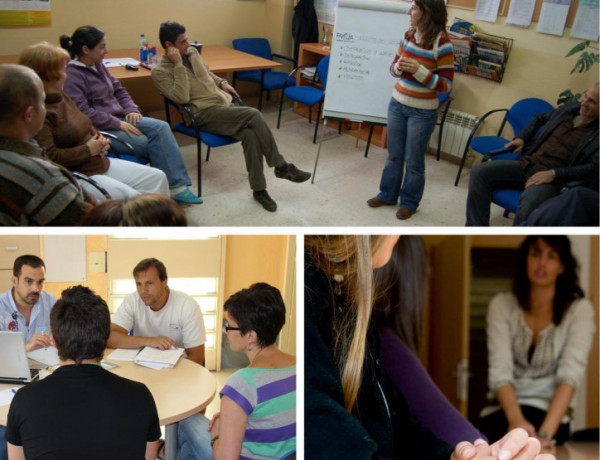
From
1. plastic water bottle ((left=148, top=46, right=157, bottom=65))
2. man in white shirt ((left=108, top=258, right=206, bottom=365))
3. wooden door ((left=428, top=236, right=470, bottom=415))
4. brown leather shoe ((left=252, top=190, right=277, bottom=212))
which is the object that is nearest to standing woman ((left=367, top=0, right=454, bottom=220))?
brown leather shoe ((left=252, top=190, right=277, bottom=212))

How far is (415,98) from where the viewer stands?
3.56 meters

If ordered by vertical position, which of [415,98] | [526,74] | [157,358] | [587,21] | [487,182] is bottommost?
[157,358]

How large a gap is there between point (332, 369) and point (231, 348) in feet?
1.37

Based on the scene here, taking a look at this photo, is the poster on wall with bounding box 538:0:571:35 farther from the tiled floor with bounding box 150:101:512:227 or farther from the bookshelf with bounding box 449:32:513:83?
the tiled floor with bounding box 150:101:512:227

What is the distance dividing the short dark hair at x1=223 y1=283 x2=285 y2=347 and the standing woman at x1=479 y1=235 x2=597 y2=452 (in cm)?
53

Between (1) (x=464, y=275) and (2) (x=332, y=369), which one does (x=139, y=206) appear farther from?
(1) (x=464, y=275)

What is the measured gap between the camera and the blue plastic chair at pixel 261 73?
5.23m

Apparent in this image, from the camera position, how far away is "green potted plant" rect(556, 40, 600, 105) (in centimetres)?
388

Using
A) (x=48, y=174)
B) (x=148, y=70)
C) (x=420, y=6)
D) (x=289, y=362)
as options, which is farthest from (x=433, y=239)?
(x=148, y=70)

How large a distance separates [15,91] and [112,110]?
4.67 ft

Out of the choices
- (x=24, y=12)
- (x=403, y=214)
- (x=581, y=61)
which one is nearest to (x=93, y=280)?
(x=403, y=214)

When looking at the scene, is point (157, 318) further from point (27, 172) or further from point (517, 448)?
point (517, 448)

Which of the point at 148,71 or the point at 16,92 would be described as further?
the point at 148,71

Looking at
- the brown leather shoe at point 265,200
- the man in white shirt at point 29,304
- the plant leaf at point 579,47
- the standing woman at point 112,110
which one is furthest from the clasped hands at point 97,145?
the plant leaf at point 579,47
